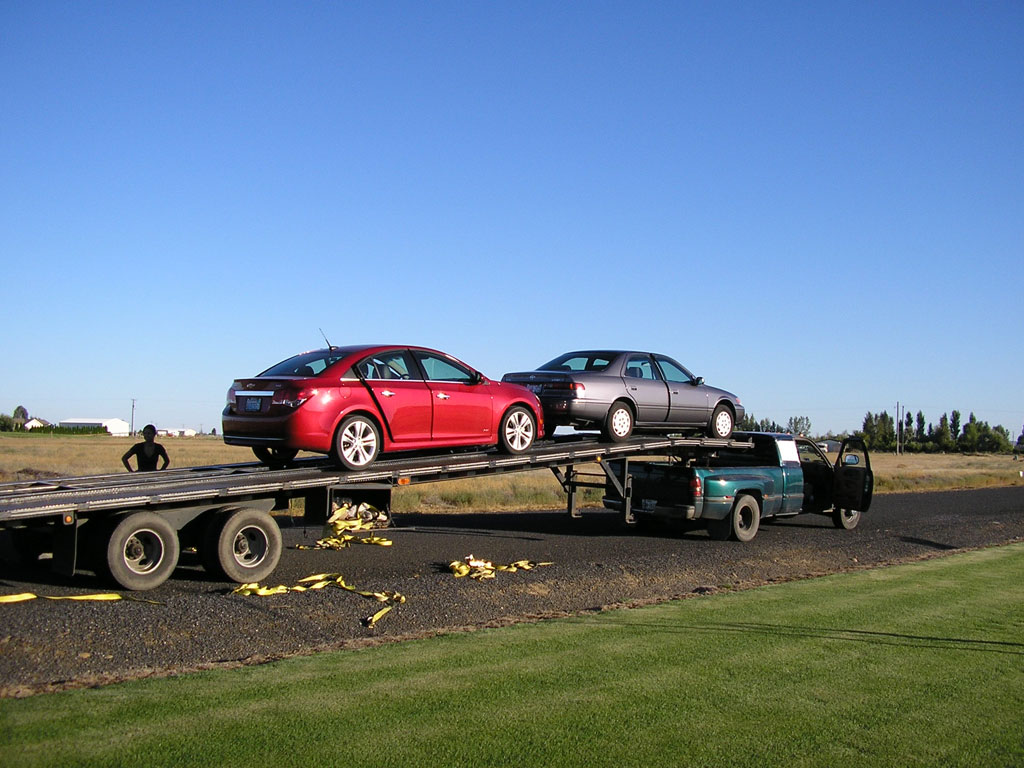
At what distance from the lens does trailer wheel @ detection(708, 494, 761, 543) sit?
1555 centimetres

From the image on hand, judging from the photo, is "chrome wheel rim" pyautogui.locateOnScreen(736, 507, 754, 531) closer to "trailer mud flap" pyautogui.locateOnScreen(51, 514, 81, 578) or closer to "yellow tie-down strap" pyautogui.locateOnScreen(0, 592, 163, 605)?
"yellow tie-down strap" pyautogui.locateOnScreen(0, 592, 163, 605)

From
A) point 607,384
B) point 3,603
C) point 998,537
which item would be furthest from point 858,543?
point 3,603

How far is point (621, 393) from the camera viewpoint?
599 inches

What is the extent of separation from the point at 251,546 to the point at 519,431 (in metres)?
4.44

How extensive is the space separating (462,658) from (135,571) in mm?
4064

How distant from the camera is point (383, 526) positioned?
12.1m

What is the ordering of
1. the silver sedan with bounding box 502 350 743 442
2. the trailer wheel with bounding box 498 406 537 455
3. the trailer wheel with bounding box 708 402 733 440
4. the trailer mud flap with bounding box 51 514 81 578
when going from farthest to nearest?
the trailer wheel with bounding box 708 402 733 440, the silver sedan with bounding box 502 350 743 442, the trailer wheel with bounding box 498 406 537 455, the trailer mud flap with bounding box 51 514 81 578

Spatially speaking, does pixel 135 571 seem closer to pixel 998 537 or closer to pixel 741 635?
pixel 741 635

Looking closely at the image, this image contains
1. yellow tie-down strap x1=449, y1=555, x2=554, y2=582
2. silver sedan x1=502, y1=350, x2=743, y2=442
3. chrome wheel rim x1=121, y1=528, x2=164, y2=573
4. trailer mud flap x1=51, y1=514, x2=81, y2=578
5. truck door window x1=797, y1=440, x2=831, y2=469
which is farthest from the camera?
truck door window x1=797, y1=440, x2=831, y2=469

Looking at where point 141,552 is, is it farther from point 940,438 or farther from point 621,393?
point 940,438

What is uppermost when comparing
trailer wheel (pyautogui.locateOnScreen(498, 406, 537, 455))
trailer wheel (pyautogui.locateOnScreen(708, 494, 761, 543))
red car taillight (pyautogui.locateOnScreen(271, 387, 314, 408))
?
red car taillight (pyautogui.locateOnScreen(271, 387, 314, 408))

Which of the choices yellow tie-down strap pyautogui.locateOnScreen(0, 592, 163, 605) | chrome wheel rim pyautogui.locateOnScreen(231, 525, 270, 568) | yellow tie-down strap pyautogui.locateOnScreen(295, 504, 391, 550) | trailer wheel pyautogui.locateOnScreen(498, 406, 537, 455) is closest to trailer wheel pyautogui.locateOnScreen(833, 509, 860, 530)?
trailer wheel pyautogui.locateOnScreen(498, 406, 537, 455)

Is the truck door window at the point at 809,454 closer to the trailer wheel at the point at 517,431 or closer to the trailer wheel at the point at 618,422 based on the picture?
the trailer wheel at the point at 618,422

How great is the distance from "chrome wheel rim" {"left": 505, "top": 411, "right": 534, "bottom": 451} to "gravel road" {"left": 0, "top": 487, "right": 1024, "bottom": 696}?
1.53 m
